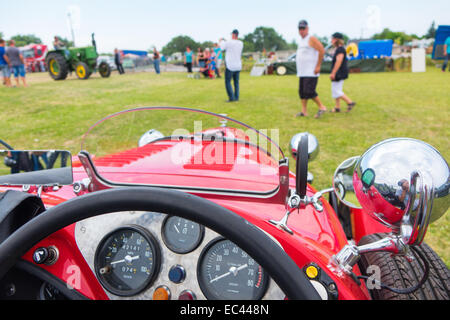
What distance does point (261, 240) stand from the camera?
73 cm

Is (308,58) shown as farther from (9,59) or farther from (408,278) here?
(9,59)

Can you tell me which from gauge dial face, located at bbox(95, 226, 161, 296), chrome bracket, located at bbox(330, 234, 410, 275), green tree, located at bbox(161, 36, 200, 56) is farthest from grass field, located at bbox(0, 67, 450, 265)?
green tree, located at bbox(161, 36, 200, 56)

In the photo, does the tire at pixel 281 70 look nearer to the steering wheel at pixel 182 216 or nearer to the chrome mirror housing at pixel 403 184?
the chrome mirror housing at pixel 403 184

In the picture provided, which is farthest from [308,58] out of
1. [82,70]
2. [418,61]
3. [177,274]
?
[418,61]

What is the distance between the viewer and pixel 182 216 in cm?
78

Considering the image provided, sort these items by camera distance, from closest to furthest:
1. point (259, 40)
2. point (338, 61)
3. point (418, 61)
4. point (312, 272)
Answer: point (312, 272) < point (338, 61) < point (418, 61) < point (259, 40)

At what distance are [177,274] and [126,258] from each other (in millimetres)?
209

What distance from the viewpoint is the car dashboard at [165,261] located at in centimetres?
108

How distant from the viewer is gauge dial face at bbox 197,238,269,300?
3.50 feet

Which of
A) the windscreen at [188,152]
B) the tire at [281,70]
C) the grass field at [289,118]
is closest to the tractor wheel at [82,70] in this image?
the grass field at [289,118]

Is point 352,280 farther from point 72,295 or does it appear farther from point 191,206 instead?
point 72,295

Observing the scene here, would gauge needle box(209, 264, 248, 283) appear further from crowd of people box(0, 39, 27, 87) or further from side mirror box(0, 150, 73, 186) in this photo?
crowd of people box(0, 39, 27, 87)
